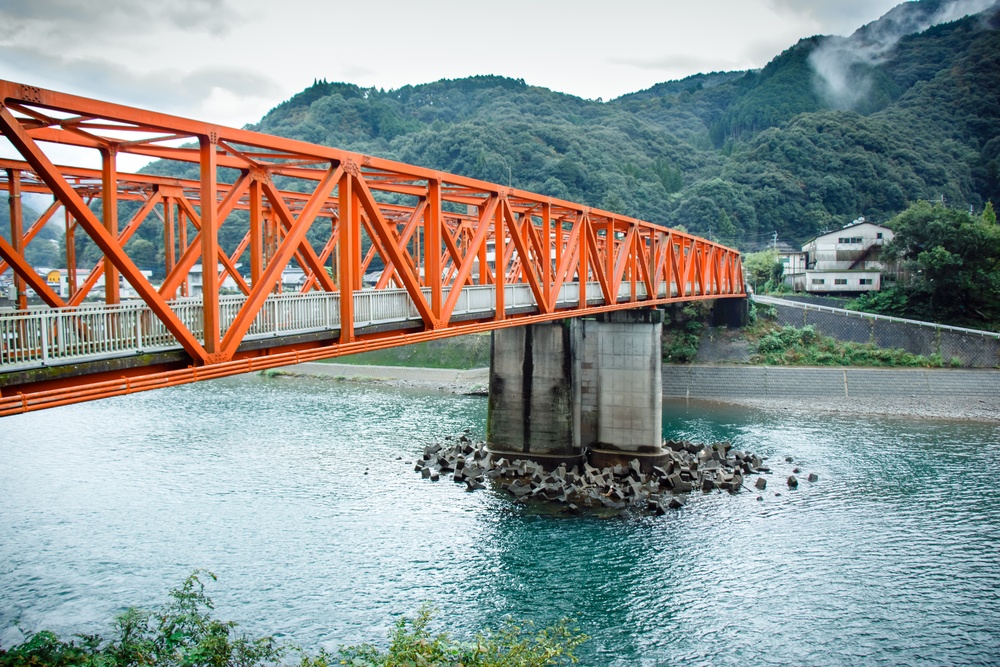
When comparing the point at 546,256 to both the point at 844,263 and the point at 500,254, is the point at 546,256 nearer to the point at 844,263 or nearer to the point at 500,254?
the point at 500,254

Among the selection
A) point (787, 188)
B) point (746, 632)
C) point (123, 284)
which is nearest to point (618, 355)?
point (746, 632)

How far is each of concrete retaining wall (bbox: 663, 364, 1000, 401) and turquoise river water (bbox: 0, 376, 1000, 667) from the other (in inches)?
417

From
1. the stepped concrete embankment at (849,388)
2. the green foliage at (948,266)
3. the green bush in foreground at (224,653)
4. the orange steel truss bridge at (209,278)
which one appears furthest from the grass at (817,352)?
the green bush in foreground at (224,653)

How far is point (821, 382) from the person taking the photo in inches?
1853

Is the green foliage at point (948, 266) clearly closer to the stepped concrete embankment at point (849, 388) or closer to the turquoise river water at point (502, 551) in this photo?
the stepped concrete embankment at point (849, 388)

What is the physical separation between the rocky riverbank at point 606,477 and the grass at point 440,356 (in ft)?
86.5

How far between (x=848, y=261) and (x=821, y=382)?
2587 cm

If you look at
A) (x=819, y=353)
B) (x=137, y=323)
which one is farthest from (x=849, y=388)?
(x=137, y=323)

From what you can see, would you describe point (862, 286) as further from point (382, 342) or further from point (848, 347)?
point (382, 342)

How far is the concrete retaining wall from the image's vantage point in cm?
4438

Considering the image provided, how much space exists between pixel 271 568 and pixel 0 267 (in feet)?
31.1

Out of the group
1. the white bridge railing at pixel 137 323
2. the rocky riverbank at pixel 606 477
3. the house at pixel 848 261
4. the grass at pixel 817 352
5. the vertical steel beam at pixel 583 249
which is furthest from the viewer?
the house at pixel 848 261

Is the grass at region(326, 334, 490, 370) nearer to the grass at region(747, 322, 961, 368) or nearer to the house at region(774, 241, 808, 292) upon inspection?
the grass at region(747, 322, 961, 368)

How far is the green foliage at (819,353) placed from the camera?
48.1 meters
